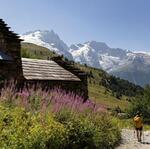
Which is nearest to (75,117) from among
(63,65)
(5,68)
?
(5,68)

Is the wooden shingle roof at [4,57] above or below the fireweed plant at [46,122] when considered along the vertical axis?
above

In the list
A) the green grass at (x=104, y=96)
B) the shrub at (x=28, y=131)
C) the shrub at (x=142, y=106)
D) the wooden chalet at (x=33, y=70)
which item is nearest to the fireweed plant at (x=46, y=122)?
the shrub at (x=28, y=131)

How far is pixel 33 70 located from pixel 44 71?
1602 millimetres

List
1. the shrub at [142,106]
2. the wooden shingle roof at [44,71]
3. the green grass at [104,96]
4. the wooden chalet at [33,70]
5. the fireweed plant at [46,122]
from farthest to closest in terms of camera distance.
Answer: the green grass at [104,96], the shrub at [142,106], the wooden shingle roof at [44,71], the wooden chalet at [33,70], the fireweed plant at [46,122]

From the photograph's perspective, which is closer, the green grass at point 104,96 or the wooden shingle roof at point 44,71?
the wooden shingle roof at point 44,71

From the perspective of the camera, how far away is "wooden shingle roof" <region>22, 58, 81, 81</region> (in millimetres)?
29939

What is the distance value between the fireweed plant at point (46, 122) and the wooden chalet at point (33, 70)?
24.4ft

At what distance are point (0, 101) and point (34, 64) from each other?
19.8m

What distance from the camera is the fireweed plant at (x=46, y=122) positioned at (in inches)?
460

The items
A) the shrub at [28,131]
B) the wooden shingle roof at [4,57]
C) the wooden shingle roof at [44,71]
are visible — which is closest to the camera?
the shrub at [28,131]

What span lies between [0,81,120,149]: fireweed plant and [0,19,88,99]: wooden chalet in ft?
24.4

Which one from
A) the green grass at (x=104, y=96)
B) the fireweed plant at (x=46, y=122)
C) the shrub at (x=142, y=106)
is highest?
the fireweed plant at (x=46, y=122)

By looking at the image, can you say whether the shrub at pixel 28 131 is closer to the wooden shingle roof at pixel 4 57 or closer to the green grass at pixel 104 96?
the wooden shingle roof at pixel 4 57

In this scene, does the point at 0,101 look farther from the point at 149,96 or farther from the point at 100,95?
the point at 100,95
